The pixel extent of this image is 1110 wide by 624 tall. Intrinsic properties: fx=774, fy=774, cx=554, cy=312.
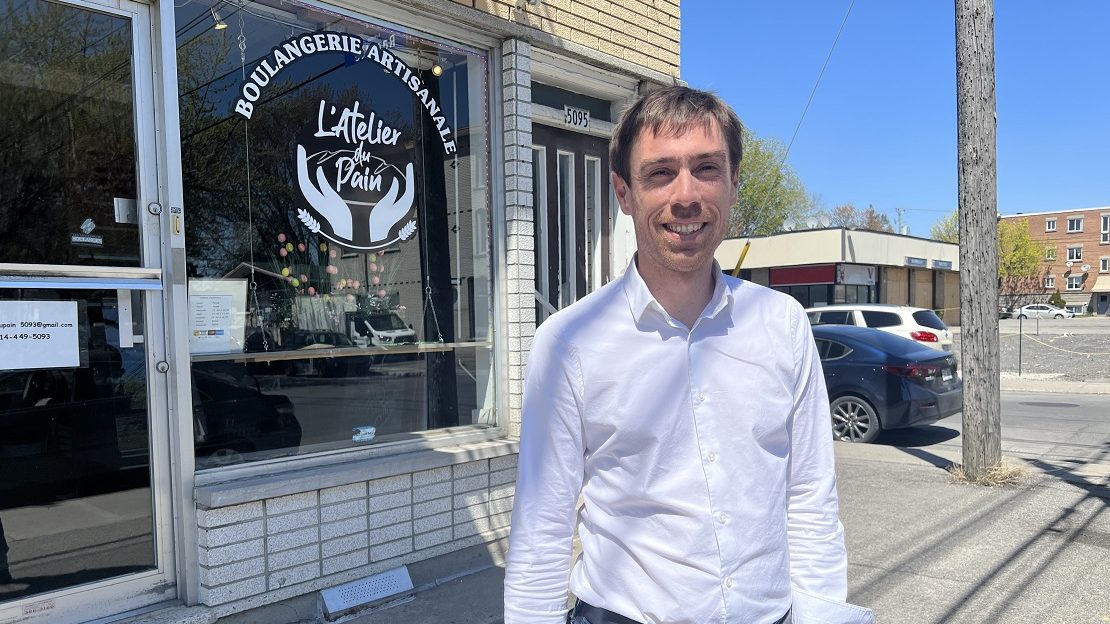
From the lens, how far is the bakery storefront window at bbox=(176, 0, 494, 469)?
4.20 m

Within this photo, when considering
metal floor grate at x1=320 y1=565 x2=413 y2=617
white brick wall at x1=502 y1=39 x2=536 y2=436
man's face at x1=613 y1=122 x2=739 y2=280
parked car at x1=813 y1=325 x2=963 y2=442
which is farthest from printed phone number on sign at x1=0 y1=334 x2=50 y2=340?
parked car at x1=813 y1=325 x2=963 y2=442

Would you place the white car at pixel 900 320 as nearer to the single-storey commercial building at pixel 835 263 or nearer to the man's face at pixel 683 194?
the man's face at pixel 683 194

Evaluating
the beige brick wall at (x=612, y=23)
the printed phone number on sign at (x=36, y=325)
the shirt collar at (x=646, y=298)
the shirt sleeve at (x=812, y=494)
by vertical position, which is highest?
the beige brick wall at (x=612, y=23)

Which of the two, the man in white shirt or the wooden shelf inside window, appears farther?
the wooden shelf inside window

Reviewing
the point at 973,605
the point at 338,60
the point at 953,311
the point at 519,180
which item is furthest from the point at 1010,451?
the point at 953,311

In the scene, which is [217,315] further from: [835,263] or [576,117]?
[835,263]

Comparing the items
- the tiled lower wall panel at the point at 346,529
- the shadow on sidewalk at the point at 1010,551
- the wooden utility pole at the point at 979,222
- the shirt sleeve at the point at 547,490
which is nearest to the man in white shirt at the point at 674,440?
the shirt sleeve at the point at 547,490

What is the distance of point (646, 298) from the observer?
1.81 metres

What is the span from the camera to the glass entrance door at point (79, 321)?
11.5ft

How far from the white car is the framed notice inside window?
13.6 m

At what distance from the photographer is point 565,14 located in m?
5.73

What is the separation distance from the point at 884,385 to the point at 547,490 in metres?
8.79

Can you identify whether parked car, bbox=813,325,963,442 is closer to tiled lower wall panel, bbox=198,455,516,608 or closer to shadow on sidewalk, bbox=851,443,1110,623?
shadow on sidewalk, bbox=851,443,1110,623

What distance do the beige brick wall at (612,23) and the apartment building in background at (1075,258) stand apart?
75.4 metres
